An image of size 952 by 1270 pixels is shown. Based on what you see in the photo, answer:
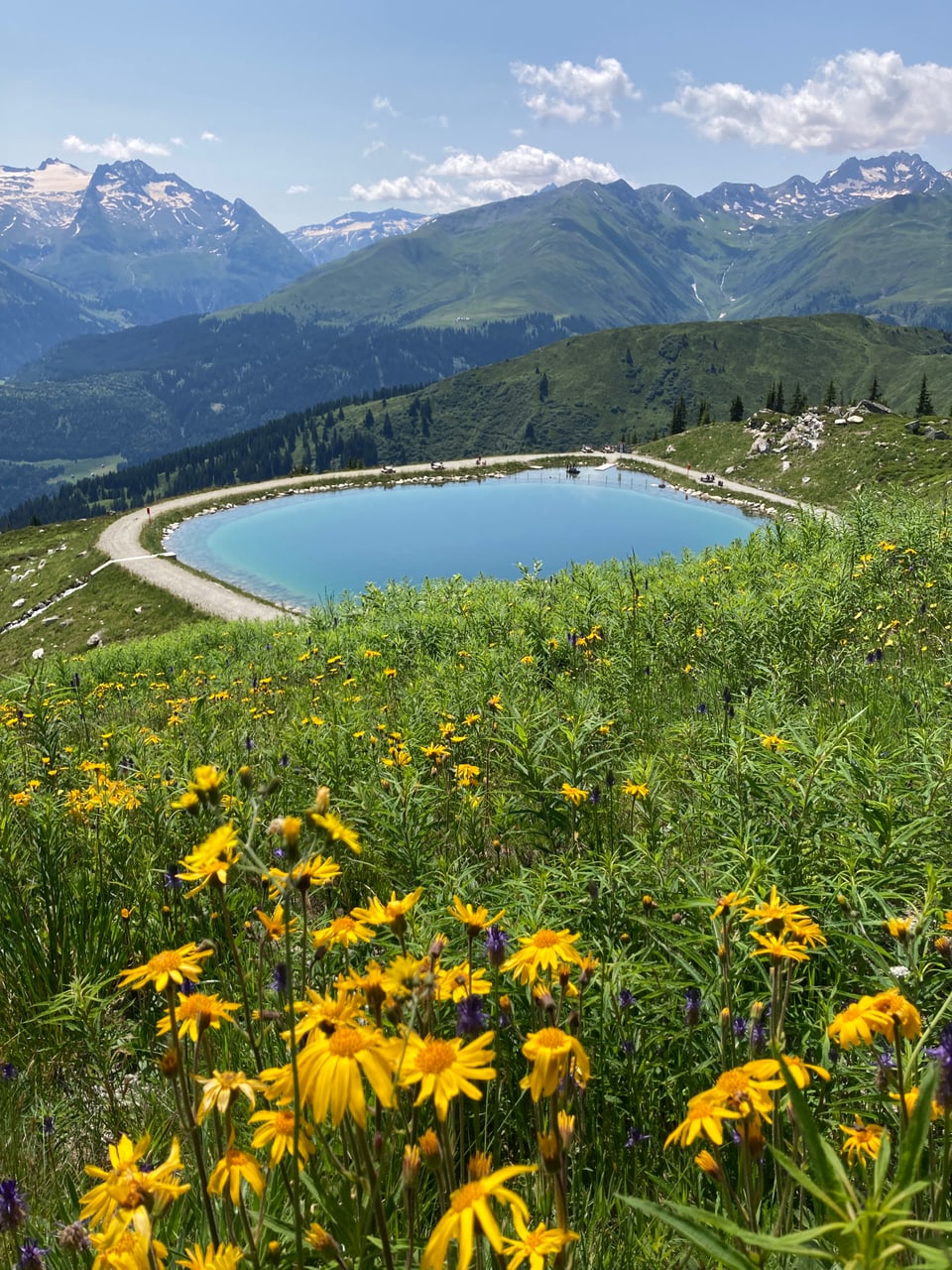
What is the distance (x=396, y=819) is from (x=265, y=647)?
1296 centimetres

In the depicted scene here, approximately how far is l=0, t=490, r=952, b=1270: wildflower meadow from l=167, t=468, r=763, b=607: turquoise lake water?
121 ft

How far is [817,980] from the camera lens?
2.82m

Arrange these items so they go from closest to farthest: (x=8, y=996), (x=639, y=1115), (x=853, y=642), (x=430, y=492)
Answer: (x=639, y=1115) < (x=8, y=996) < (x=853, y=642) < (x=430, y=492)

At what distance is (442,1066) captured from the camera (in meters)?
1.34

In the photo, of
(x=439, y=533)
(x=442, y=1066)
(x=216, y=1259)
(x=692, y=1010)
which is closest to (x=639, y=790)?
(x=692, y=1010)

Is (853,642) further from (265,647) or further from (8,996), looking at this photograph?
(265,647)

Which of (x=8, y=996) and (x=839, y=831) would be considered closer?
(x=839, y=831)

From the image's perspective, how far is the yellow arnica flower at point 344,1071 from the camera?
1.16 meters

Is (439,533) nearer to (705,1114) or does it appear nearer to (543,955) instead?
(543,955)

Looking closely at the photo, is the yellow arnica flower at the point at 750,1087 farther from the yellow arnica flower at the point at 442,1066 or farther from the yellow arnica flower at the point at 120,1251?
the yellow arnica flower at the point at 120,1251

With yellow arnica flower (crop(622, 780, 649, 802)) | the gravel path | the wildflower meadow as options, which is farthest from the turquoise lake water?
yellow arnica flower (crop(622, 780, 649, 802))

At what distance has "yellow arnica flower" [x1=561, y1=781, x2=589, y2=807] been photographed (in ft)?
11.1

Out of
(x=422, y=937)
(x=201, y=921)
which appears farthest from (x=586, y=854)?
(x=201, y=921)

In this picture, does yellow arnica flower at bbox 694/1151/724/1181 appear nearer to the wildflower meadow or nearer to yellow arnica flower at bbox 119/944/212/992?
the wildflower meadow
